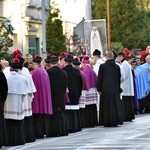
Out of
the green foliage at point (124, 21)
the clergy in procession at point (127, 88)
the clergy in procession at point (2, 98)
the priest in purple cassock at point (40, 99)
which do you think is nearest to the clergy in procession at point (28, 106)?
the priest in purple cassock at point (40, 99)

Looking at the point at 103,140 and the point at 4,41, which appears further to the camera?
the point at 4,41

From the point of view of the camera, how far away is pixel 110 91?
21.1 meters

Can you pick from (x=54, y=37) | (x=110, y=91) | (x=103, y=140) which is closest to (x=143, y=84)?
(x=110, y=91)

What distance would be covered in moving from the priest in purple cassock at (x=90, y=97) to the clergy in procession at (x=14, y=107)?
173 inches

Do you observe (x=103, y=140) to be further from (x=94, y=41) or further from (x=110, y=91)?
(x=94, y=41)

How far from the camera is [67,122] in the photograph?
19641 mm

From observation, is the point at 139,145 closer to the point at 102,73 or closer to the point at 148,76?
the point at 102,73

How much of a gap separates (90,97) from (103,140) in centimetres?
439

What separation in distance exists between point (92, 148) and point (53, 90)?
355cm

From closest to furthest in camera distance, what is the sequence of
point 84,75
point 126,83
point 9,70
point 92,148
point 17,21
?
point 92,148
point 9,70
point 84,75
point 126,83
point 17,21

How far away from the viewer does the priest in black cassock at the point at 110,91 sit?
21.1m

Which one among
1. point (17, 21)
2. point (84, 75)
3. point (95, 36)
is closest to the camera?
point (84, 75)

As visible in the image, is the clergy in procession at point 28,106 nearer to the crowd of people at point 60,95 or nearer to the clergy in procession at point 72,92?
the crowd of people at point 60,95

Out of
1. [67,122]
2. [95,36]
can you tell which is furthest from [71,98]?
[95,36]
